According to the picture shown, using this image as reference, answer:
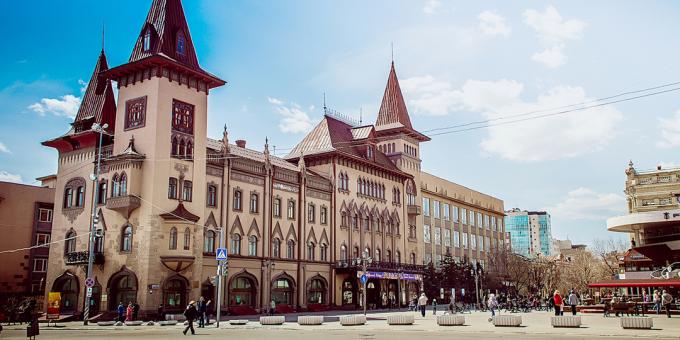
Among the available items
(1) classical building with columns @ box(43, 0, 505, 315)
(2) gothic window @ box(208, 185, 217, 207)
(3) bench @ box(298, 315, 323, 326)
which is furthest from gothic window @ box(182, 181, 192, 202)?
(3) bench @ box(298, 315, 323, 326)

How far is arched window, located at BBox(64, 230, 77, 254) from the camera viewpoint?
47.4 meters

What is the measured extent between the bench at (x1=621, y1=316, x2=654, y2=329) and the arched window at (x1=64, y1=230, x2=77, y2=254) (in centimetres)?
3861

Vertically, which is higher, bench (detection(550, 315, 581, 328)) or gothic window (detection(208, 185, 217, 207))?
gothic window (detection(208, 185, 217, 207))

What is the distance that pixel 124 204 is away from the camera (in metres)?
43.7

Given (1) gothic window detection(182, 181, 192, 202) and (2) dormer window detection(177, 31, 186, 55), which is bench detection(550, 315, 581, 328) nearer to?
(1) gothic window detection(182, 181, 192, 202)

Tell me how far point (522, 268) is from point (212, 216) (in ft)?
175

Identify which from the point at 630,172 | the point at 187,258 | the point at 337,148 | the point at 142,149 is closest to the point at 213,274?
the point at 187,258

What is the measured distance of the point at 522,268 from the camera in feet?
285

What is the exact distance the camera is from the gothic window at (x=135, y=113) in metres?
45.9

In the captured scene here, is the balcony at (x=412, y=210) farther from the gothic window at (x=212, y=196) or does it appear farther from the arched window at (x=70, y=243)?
the arched window at (x=70, y=243)

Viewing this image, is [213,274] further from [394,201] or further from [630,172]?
[630,172]

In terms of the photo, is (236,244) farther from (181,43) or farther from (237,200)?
(181,43)

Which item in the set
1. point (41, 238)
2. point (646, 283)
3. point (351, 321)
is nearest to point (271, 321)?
point (351, 321)

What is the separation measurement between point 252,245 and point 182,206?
857 cm
